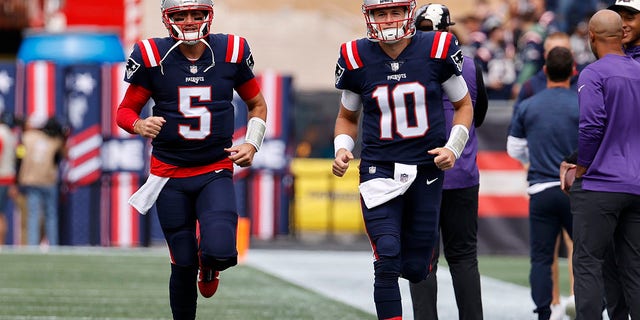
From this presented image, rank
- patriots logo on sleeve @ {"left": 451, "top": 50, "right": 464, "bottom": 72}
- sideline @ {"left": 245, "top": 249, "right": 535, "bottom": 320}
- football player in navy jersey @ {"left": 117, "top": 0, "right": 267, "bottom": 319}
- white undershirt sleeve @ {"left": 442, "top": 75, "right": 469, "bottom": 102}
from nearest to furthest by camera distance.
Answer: patriots logo on sleeve @ {"left": 451, "top": 50, "right": 464, "bottom": 72}
white undershirt sleeve @ {"left": 442, "top": 75, "right": 469, "bottom": 102}
football player in navy jersey @ {"left": 117, "top": 0, "right": 267, "bottom": 319}
sideline @ {"left": 245, "top": 249, "right": 535, "bottom": 320}

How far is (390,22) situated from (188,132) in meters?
1.10

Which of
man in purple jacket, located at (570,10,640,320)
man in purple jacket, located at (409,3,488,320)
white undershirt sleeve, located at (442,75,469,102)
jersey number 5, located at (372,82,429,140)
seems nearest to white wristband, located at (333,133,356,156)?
jersey number 5, located at (372,82,429,140)

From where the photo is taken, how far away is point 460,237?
22.6ft

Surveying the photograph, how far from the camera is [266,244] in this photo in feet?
55.5

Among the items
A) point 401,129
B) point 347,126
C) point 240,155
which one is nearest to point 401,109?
point 401,129

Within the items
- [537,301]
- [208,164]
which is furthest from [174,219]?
[537,301]

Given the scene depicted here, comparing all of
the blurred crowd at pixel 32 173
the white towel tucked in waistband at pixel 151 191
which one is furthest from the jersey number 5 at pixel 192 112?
the blurred crowd at pixel 32 173

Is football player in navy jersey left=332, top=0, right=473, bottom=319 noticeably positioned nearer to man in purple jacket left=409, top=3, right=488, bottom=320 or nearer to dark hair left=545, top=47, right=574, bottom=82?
man in purple jacket left=409, top=3, right=488, bottom=320

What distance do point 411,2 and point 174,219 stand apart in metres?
1.51

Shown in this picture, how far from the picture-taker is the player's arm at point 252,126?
6.56 meters

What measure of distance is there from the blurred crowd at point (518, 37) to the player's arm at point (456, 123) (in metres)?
8.48

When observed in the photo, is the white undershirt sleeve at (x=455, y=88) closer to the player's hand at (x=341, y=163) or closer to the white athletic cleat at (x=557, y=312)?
the player's hand at (x=341, y=163)

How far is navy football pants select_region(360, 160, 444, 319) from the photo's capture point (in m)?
6.28

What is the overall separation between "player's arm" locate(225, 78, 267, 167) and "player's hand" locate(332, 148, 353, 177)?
0.48 m
